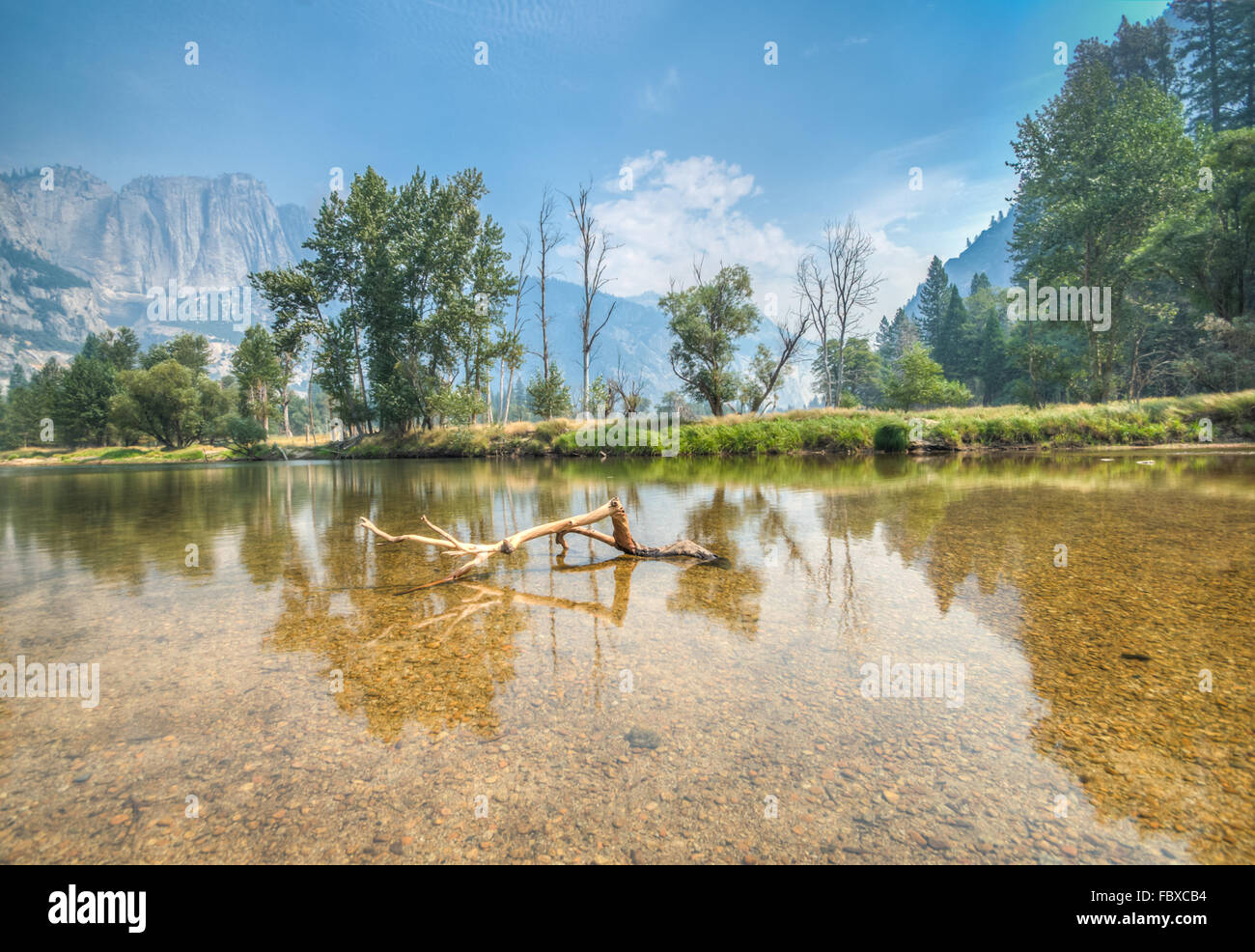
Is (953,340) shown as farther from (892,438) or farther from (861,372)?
(892,438)

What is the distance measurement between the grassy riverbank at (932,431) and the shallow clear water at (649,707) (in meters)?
19.4

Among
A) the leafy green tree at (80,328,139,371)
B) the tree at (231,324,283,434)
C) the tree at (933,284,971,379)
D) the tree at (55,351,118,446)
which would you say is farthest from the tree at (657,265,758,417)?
the leafy green tree at (80,328,139,371)

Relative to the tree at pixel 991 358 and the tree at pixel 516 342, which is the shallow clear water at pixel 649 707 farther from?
the tree at pixel 991 358

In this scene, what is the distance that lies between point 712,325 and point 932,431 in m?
17.1

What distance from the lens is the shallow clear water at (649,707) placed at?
6.21 feet

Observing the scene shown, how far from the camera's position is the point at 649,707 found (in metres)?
2.83

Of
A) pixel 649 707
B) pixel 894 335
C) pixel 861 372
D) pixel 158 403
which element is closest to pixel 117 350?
pixel 158 403

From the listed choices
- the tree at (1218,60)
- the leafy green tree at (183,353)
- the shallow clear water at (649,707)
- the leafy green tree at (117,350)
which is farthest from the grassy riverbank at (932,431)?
the leafy green tree at (117,350)

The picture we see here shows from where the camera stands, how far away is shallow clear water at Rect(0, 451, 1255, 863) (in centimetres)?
189

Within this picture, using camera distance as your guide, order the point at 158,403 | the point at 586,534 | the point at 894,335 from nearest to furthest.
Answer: the point at 586,534 < the point at 158,403 < the point at 894,335

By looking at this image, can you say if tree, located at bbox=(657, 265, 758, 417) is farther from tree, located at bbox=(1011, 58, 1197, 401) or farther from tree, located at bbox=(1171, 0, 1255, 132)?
tree, located at bbox=(1171, 0, 1255, 132)
